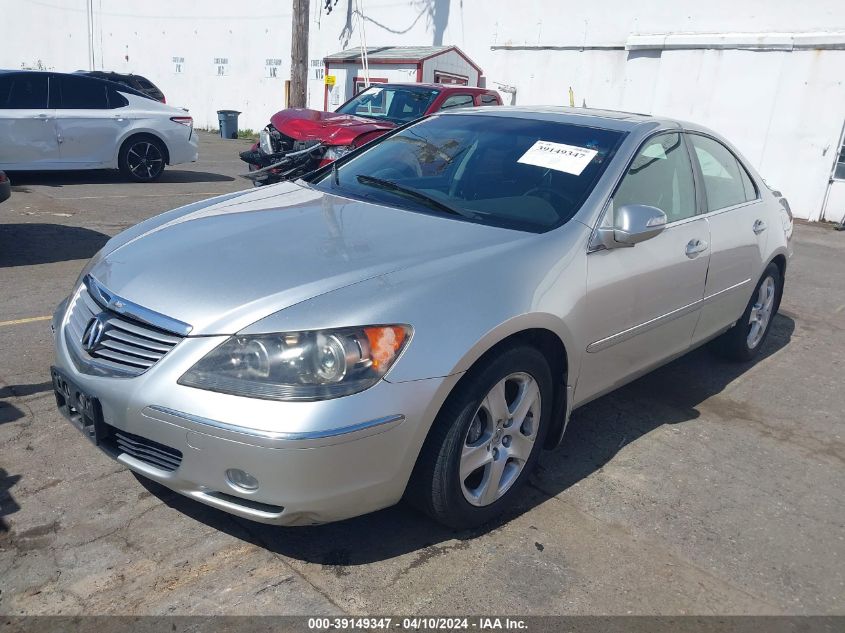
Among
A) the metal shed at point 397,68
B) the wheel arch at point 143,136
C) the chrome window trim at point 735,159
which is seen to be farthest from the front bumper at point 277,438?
the metal shed at point 397,68

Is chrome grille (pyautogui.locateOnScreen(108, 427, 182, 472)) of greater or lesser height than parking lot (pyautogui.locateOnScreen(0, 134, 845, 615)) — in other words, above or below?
above

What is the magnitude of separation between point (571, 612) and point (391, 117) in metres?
8.51

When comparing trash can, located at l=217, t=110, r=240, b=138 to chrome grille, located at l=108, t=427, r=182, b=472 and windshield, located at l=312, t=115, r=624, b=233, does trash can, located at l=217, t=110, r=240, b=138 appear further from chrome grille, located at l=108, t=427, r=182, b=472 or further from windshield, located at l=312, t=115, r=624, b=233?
chrome grille, located at l=108, t=427, r=182, b=472

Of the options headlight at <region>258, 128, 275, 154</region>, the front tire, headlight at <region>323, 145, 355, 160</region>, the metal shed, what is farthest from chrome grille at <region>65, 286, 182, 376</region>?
the metal shed

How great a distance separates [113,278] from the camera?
300 cm

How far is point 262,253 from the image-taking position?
2998mm

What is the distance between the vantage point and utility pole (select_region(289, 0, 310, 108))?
16.6m

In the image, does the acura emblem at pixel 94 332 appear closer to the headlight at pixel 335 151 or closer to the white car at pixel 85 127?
the headlight at pixel 335 151

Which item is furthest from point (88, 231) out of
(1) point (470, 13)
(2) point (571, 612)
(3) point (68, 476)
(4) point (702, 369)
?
(1) point (470, 13)

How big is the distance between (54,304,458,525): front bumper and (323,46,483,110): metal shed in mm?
14600

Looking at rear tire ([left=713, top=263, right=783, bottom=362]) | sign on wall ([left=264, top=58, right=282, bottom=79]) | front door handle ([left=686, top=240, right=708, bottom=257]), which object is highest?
sign on wall ([left=264, top=58, right=282, bottom=79])

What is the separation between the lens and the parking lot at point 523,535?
266 cm

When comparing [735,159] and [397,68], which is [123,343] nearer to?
[735,159]

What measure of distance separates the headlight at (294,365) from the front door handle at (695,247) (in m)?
2.13
